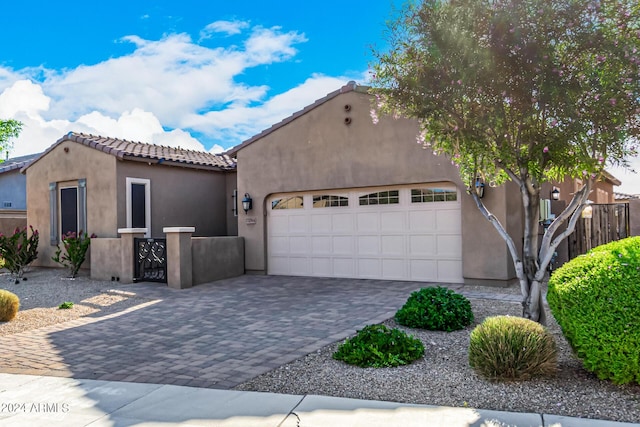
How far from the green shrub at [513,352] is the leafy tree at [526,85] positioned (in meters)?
1.44

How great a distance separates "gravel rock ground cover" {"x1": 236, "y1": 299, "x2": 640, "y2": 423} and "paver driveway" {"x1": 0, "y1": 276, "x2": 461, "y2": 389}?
48 cm

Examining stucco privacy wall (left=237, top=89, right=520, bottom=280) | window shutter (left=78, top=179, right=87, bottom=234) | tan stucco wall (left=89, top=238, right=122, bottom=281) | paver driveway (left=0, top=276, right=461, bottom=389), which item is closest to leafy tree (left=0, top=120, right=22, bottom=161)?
window shutter (left=78, top=179, right=87, bottom=234)

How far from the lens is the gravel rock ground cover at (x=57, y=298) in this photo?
27.9 ft

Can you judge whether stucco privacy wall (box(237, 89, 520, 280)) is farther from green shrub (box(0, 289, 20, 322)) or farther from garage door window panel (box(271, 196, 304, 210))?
green shrub (box(0, 289, 20, 322))

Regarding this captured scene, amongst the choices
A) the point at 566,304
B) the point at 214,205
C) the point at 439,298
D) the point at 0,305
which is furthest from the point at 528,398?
the point at 214,205

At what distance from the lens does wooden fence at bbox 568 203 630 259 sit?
12055 millimetres

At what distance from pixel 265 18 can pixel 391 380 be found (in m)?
9.16

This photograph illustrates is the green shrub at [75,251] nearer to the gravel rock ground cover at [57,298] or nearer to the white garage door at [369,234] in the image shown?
the gravel rock ground cover at [57,298]

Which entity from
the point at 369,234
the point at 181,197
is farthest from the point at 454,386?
the point at 181,197

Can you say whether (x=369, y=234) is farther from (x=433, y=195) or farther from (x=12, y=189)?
(x=12, y=189)

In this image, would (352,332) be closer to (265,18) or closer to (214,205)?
(265,18)

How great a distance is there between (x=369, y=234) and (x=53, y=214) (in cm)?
1009

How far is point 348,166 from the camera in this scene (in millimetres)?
12359

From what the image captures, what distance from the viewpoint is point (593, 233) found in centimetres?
1233
